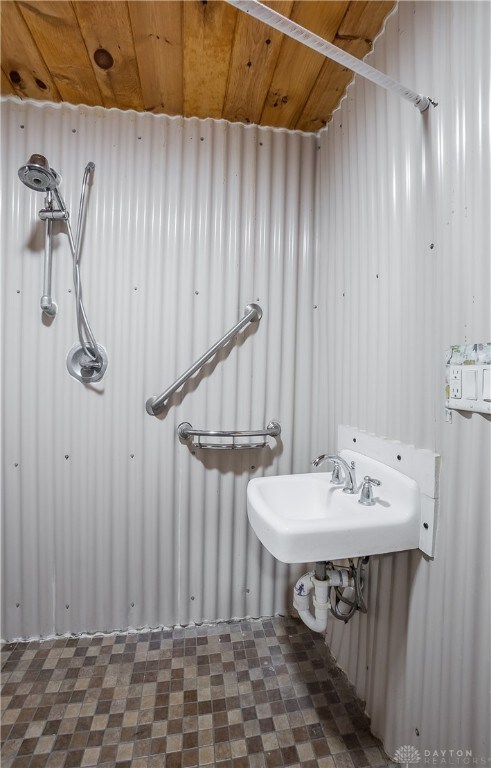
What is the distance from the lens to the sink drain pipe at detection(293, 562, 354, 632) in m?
1.02

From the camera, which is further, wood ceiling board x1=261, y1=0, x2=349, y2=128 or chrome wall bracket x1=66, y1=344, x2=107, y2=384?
chrome wall bracket x1=66, y1=344, x2=107, y2=384

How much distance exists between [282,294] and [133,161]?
884mm

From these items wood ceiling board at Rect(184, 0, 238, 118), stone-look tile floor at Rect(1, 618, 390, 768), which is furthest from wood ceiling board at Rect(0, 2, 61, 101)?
stone-look tile floor at Rect(1, 618, 390, 768)

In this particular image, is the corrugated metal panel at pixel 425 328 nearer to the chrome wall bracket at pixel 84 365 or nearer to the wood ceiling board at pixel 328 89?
the wood ceiling board at pixel 328 89

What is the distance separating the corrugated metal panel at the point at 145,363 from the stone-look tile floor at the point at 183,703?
0.40 feet

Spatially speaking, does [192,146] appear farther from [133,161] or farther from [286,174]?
[286,174]

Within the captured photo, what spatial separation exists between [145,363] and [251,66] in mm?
1204

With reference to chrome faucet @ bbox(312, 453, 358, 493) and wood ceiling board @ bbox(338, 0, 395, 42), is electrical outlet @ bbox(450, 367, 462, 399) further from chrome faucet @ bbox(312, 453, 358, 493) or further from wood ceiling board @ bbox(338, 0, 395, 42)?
wood ceiling board @ bbox(338, 0, 395, 42)

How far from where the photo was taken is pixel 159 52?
1.12 m

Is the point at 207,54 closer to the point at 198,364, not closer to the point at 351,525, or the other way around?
the point at 198,364

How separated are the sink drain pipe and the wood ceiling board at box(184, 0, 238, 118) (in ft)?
5.82

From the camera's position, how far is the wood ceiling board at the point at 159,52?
997mm

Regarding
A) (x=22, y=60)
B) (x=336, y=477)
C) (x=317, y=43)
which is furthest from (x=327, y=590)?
(x=22, y=60)

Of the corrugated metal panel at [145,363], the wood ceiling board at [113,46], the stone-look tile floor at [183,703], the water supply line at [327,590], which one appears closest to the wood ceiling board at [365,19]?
the corrugated metal panel at [145,363]
